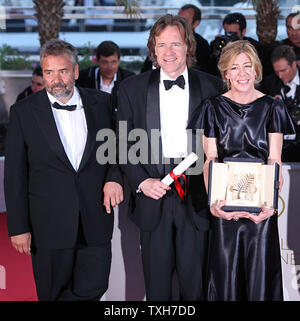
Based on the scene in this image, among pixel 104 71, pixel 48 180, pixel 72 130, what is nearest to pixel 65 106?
pixel 72 130

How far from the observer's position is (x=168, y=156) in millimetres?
3066

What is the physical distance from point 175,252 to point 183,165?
58 centimetres

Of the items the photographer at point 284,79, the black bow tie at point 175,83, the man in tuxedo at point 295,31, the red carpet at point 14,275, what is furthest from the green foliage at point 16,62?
the black bow tie at point 175,83

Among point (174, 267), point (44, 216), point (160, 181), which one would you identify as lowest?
point (174, 267)

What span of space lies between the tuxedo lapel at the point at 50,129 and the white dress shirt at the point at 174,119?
587 millimetres

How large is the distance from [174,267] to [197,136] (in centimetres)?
80

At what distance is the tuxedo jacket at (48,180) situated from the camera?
2.99 meters

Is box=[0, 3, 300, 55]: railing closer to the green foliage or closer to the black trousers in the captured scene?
the green foliage

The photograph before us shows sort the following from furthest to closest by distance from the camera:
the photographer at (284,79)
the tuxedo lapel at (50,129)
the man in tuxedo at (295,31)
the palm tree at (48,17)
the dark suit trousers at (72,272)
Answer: the palm tree at (48,17) < the man in tuxedo at (295,31) < the photographer at (284,79) < the dark suit trousers at (72,272) < the tuxedo lapel at (50,129)

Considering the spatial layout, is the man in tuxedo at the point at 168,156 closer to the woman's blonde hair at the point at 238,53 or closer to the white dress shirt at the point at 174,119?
the white dress shirt at the point at 174,119

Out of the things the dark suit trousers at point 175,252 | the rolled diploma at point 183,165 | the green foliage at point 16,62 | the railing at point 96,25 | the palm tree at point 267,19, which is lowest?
the dark suit trousers at point 175,252

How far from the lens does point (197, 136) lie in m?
3.04
